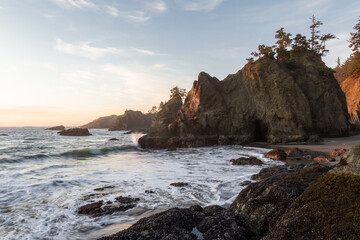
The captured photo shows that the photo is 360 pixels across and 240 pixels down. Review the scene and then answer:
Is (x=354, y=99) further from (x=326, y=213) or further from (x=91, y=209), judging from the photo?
(x=91, y=209)

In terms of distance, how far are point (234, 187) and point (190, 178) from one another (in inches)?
110

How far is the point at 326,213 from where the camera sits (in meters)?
2.73

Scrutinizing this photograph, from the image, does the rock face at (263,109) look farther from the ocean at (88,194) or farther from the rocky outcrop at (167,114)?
the rocky outcrop at (167,114)

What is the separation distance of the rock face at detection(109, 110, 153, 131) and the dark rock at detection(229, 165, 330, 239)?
103m

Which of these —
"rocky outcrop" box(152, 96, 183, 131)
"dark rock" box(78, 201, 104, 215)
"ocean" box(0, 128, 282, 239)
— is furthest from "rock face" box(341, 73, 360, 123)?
"dark rock" box(78, 201, 104, 215)

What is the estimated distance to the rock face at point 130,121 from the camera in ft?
346

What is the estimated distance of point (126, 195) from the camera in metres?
8.36

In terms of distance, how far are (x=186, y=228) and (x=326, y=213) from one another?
2.50m

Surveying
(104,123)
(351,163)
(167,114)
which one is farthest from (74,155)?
(104,123)

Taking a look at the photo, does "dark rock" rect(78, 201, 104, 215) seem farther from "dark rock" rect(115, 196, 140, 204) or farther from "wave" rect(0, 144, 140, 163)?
"wave" rect(0, 144, 140, 163)

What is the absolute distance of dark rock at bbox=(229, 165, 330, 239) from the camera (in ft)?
11.9

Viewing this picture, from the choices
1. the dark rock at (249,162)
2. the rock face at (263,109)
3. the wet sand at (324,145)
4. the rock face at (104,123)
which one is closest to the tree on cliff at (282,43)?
the rock face at (263,109)

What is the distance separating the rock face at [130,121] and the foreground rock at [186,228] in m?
103

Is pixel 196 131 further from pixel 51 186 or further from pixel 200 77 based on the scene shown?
pixel 51 186
